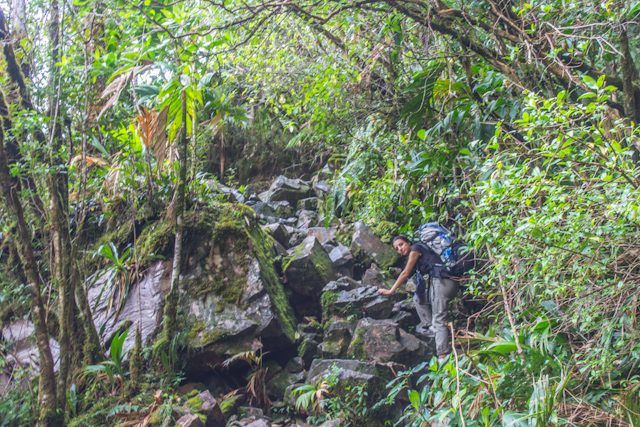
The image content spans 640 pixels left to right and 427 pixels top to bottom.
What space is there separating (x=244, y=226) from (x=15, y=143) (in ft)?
9.77

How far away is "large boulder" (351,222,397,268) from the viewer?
8.45 meters

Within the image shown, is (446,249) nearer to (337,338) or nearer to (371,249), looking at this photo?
(337,338)

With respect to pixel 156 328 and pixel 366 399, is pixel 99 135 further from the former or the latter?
pixel 366 399

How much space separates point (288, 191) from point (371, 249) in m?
3.22

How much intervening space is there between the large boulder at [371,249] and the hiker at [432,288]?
4.96 ft

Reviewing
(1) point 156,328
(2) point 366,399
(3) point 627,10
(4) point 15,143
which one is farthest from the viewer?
(4) point 15,143

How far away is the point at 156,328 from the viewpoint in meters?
6.27

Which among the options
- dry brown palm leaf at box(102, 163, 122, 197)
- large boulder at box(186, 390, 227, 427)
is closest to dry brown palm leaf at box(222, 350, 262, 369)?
large boulder at box(186, 390, 227, 427)

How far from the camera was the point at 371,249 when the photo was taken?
8500 millimetres

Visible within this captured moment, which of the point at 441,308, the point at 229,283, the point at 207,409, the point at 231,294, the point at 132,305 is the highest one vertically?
the point at 132,305

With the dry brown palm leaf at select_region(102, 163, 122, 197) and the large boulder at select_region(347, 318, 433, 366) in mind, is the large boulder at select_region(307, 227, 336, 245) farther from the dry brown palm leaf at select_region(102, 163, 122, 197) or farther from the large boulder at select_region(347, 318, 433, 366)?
the dry brown palm leaf at select_region(102, 163, 122, 197)

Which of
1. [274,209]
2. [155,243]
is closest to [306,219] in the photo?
[274,209]

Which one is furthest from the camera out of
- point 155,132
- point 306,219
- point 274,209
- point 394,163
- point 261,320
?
point 274,209

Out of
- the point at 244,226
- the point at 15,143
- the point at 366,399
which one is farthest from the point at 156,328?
the point at 15,143
